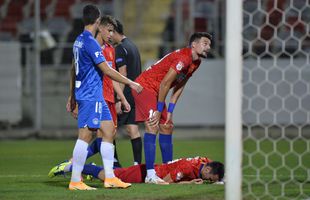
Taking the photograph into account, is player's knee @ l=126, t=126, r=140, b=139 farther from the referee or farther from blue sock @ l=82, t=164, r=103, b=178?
blue sock @ l=82, t=164, r=103, b=178

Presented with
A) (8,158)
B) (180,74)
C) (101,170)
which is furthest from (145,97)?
(8,158)

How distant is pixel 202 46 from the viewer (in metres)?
9.02

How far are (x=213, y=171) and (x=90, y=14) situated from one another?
6.59 feet

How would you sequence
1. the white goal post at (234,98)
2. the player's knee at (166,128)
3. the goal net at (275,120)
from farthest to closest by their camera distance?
the player's knee at (166,128) < the goal net at (275,120) < the white goal post at (234,98)

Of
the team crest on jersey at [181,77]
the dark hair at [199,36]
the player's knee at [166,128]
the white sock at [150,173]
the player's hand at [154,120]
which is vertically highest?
the dark hair at [199,36]

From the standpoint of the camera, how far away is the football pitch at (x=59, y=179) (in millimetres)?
7340

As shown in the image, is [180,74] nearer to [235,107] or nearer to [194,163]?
[194,163]

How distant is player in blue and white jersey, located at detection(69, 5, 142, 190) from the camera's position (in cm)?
779

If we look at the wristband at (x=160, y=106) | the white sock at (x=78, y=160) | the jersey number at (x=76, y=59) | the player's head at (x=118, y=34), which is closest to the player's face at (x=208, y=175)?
the wristband at (x=160, y=106)

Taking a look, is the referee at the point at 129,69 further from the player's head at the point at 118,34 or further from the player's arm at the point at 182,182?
the player's arm at the point at 182,182

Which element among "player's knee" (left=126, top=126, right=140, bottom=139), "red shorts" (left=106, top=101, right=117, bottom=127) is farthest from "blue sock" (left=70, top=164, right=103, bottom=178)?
"player's knee" (left=126, top=126, right=140, bottom=139)

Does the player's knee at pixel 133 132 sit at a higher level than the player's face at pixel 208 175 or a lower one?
higher

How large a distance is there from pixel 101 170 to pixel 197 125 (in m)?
8.99

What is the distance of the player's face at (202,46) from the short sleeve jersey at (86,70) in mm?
1513
